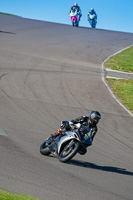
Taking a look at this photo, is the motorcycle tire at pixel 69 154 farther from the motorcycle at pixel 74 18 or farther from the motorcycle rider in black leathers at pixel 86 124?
the motorcycle at pixel 74 18

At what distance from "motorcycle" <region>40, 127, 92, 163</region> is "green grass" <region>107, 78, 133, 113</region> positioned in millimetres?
7719

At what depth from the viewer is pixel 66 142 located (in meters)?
9.18

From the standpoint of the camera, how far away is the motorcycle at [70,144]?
8.86m

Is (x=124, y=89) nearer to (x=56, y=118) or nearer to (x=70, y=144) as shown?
(x=56, y=118)

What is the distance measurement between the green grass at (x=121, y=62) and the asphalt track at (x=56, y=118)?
29.3 inches

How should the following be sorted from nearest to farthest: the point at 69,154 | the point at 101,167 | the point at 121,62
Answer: the point at 69,154 → the point at 101,167 → the point at 121,62

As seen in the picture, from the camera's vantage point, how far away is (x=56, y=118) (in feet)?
44.1

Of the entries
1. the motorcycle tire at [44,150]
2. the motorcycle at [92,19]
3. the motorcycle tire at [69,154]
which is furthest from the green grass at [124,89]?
the motorcycle at [92,19]

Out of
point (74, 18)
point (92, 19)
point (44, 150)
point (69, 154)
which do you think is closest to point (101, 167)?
point (69, 154)

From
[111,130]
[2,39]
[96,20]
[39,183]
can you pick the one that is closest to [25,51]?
[2,39]

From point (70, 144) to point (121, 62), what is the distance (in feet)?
60.5

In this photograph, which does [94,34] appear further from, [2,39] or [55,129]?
[55,129]

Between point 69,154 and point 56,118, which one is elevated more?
point 69,154

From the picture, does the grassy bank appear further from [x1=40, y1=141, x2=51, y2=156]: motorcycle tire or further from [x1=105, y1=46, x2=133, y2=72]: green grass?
[x1=40, y1=141, x2=51, y2=156]: motorcycle tire
